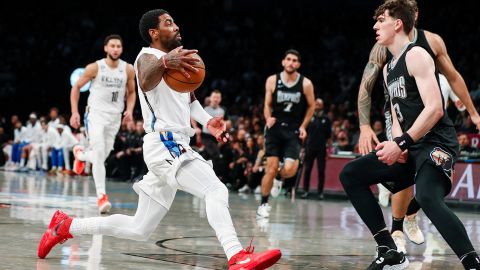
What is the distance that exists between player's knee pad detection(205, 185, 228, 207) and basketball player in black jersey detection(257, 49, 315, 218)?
6.88 m

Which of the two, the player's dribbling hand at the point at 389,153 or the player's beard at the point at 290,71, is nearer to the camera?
the player's dribbling hand at the point at 389,153

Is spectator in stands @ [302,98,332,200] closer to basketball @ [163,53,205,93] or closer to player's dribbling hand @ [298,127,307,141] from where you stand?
player's dribbling hand @ [298,127,307,141]

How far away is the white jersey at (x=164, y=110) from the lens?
6.61 meters

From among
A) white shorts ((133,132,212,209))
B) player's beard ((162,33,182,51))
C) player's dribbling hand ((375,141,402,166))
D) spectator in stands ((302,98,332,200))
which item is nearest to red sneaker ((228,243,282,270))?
white shorts ((133,132,212,209))

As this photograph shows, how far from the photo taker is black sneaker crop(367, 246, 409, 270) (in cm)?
673

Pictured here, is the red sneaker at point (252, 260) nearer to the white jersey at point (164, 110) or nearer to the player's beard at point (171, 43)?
the white jersey at point (164, 110)

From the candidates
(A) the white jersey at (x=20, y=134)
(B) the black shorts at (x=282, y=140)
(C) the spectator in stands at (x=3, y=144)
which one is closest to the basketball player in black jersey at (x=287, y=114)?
(B) the black shorts at (x=282, y=140)

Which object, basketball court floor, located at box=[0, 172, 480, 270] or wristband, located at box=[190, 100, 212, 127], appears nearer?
wristband, located at box=[190, 100, 212, 127]

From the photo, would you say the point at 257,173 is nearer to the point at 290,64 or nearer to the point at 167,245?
the point at 290,64

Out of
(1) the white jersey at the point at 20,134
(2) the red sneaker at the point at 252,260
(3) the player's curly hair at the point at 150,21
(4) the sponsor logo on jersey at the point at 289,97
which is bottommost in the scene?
(1) the white jersey at the point at 20,134

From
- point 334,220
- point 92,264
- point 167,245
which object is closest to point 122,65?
point 334,220

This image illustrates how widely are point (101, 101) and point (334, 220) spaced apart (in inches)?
145

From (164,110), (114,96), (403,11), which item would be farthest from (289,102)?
(164,110)

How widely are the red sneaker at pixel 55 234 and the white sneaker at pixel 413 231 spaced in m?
3.66
